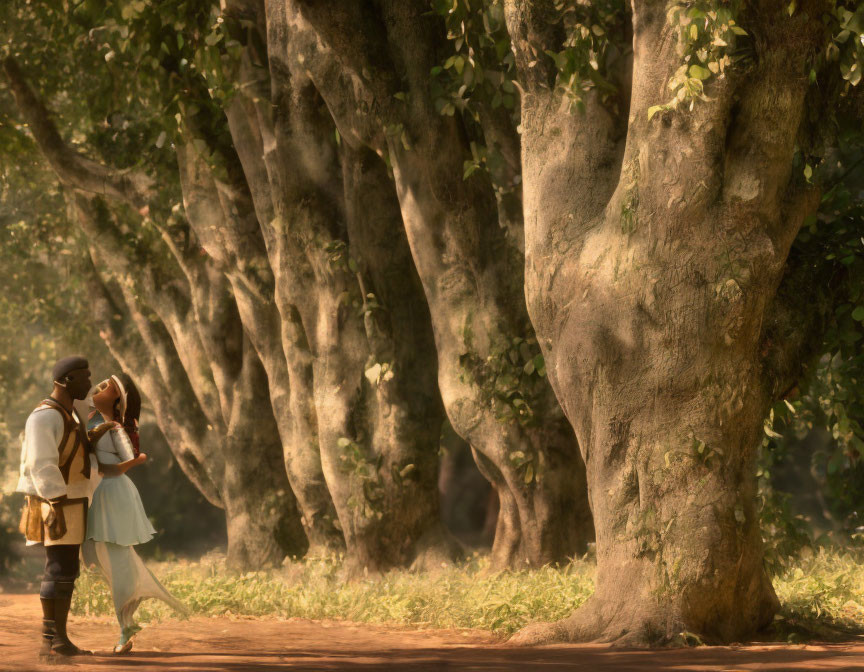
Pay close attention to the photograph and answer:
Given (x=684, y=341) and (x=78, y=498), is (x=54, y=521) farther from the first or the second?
(x=684, y=341)

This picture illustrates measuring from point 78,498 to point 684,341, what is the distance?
401cm

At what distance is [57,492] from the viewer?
7.43 meters

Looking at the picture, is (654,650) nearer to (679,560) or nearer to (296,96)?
(679,560)

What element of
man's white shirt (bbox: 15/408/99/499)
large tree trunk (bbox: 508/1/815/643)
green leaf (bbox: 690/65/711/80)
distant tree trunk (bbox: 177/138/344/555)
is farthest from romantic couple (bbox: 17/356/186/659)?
distant tree trunk (bbox: 177/138/344/555)

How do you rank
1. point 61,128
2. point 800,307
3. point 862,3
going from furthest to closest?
1. point 61,128
2. point 800,307
3. point 862,3

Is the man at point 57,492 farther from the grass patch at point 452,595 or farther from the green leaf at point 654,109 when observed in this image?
the green leaf at point 654,109

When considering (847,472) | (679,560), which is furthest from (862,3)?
(847,472)

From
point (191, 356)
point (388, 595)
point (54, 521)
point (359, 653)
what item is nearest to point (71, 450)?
point (54, 521)

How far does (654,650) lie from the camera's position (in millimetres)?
7453

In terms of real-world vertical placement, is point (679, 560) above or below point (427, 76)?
below

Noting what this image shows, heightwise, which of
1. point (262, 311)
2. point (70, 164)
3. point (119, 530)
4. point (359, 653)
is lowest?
point (359, 653)

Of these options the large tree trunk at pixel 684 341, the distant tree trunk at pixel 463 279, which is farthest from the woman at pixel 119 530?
the distant tree trunk at pixel 463 279

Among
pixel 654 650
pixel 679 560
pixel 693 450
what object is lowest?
pixel 654 650

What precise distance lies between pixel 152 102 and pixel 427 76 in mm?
4369
